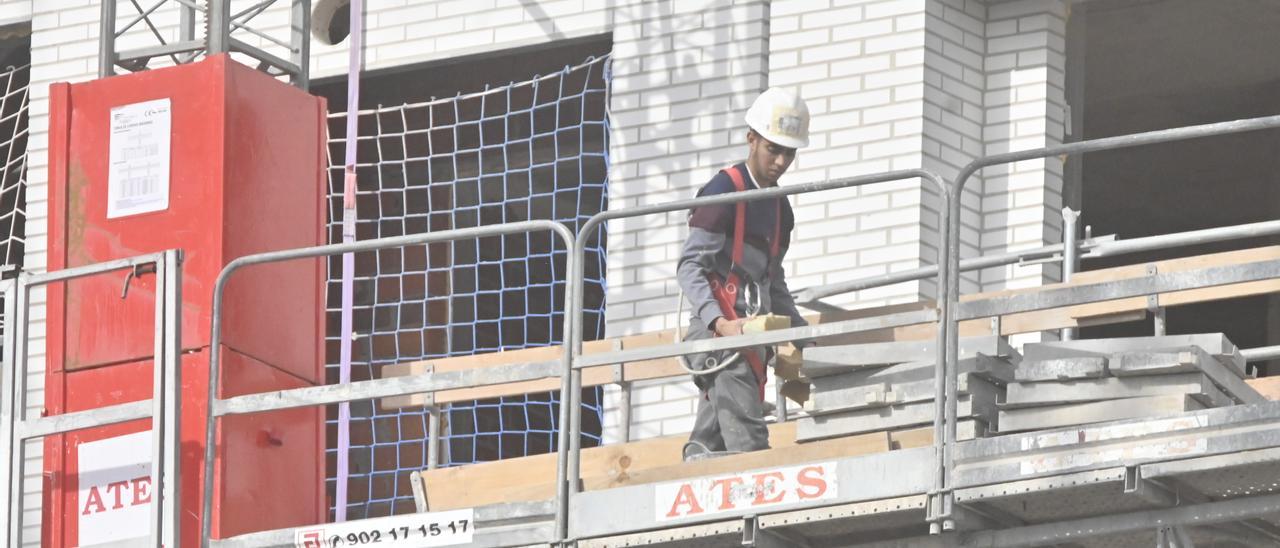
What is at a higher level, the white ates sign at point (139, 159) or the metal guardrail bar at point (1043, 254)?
the white ates sign at point (139, 159)

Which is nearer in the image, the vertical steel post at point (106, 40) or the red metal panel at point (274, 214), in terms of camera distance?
the red metal panel at point (274, 214)

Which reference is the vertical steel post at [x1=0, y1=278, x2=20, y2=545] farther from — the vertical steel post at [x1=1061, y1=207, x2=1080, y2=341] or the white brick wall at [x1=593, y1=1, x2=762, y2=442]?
the vertical steel post at [x1=1061, y1=207, x2=1080, y2=341]

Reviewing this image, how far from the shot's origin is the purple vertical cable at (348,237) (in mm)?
15781

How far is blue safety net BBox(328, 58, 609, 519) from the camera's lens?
1683cm

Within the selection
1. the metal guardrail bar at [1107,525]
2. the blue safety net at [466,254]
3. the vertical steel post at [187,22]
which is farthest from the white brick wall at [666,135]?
the metal guardrail bar at [1107,525]

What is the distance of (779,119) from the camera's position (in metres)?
12.1

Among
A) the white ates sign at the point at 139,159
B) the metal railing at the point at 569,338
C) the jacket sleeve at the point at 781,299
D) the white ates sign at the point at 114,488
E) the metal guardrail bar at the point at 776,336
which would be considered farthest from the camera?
the white ates sign at the point at 139,159

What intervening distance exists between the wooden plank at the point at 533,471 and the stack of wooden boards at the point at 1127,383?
135 centimetres

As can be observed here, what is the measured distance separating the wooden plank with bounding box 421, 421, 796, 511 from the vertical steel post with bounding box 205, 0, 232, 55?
3192 millimetres

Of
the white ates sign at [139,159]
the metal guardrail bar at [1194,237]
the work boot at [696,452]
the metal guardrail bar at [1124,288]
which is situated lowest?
the work boot at [696,452]

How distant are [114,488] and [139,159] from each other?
65.9 inches

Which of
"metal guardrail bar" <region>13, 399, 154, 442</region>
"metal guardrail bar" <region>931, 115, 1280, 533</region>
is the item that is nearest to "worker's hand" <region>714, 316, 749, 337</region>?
"metal guardrail bar" <region>931, 115, 1280, 533</region>

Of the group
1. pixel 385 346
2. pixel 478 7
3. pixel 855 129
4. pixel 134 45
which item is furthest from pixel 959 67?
pixel 134 45

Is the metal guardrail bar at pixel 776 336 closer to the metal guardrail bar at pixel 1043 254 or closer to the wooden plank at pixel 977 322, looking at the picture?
the wooden plank at pixel 977 322
